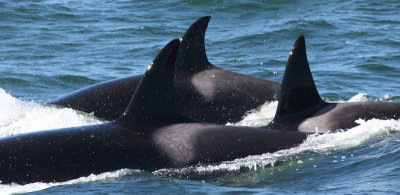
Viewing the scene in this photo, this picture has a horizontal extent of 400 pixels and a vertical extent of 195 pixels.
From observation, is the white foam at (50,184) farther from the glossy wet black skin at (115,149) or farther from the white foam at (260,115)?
the white foam at (260,115)

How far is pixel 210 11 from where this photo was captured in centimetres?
2611

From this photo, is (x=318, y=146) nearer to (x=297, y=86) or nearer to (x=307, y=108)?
(x=297, y=86)

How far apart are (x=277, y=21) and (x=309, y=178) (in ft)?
51.0

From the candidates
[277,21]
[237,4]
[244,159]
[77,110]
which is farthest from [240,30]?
[244,159]

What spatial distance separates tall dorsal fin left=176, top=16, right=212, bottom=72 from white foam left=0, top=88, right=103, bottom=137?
1.75 meters

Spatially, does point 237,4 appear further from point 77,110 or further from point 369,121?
point 369,121

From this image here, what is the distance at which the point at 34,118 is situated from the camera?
13.7 meters

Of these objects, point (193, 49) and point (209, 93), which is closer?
point (193, 49)

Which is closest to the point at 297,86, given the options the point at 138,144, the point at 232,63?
the point at 138,144

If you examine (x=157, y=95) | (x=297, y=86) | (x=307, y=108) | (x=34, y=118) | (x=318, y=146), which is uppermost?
(x=157, y=95)

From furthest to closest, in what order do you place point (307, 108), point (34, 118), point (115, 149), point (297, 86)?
point (34, 118) → point (307, 108) → point (297, 86) → point (115, 149)

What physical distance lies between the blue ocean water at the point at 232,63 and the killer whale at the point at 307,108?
0.41m

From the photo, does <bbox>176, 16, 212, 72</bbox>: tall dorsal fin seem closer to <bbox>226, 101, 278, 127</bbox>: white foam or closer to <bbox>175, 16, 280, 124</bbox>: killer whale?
<bbox>175, 16, 280, 124</bbox>: killer whale

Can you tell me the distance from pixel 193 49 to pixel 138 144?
12.8 ft
